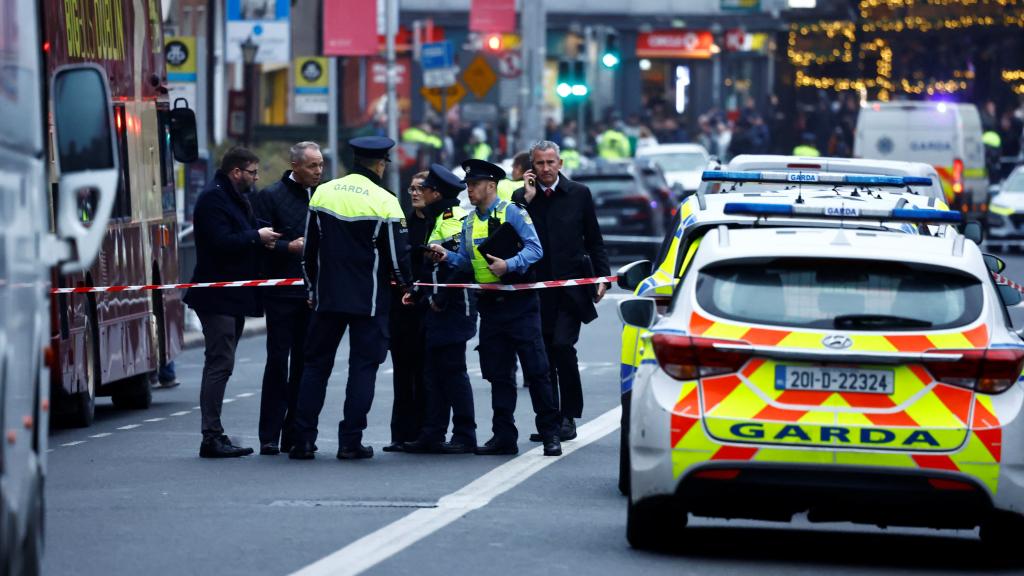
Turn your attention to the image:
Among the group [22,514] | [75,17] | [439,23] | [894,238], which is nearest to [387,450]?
[75,17]

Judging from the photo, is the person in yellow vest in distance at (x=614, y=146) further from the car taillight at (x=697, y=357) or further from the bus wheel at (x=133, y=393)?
the car taillight at (x=697, y=357)

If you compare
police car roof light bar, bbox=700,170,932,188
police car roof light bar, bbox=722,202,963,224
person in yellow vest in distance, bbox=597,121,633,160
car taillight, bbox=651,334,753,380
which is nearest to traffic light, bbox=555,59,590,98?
person in yellow vest in distance, bbox=597,121,633,160

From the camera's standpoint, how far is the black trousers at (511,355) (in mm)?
13719

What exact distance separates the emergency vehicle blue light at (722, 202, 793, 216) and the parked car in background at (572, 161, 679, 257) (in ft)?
81.3

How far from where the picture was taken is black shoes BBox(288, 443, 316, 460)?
1355 cm

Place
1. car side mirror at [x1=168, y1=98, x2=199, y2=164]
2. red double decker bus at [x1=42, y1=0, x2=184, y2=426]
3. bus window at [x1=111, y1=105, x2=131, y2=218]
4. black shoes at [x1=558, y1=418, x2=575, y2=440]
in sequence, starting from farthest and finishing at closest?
car side mirror at [x1=168, y1=98, x2=199, y2=164], bus window at [x1=111, y1=105, x2=131, y2=218], red double decker bus at [x1=42, y1=0, x2=184, y2=426], black shoes at [x1=558, y1=418, x2=575, y2=440]

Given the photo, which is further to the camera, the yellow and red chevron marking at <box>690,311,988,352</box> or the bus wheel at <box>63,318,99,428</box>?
the bus wheel at <box>63,318,99,428</box>

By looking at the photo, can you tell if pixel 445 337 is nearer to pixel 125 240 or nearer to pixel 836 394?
pixel 125 240

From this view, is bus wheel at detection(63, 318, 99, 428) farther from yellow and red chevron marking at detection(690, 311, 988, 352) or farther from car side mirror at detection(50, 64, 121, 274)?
car side mirror at detection(50, 64, 121, 274)

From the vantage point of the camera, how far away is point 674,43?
8731cm

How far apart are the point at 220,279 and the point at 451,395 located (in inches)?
58.0

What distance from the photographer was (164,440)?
15.0 m

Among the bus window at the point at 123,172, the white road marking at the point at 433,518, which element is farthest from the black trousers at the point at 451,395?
the bus window at the point at 123,172

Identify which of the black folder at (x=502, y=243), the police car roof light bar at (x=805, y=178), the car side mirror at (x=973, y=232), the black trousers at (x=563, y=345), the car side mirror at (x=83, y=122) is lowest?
the black trousers at (x=563, y=345)
